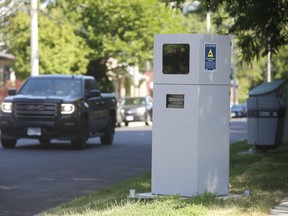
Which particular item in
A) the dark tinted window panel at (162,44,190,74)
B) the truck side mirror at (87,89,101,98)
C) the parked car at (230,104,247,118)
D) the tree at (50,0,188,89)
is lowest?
the parked car at (230,104,247,118)

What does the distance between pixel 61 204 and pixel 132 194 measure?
A: 1.21m

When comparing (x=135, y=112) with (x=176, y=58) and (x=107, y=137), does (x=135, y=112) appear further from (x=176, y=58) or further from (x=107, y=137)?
(x=176, y=58)

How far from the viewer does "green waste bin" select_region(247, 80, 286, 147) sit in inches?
671

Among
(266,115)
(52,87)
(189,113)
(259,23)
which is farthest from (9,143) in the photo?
(189,113)

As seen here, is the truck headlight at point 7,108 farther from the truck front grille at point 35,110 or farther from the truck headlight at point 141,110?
the truck headlight at point 141,110

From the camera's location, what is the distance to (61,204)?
395 inches

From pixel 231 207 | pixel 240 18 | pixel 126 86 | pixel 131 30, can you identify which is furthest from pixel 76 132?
pixel 126 86

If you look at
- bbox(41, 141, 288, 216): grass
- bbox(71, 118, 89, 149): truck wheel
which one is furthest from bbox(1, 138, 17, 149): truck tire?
bbox(41, 141, 288, 216): grass

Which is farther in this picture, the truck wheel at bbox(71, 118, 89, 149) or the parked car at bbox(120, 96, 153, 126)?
the parked car at bbox(120, 96, 153, 126)

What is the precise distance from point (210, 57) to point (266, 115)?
831cm

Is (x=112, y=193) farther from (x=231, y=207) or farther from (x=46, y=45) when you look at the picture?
(x=46, y=45)

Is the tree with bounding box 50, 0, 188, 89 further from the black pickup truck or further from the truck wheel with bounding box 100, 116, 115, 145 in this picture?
the black pickup truck

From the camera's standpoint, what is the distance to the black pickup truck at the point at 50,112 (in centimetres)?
1892

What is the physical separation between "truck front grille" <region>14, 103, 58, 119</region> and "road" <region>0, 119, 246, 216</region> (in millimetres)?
908
